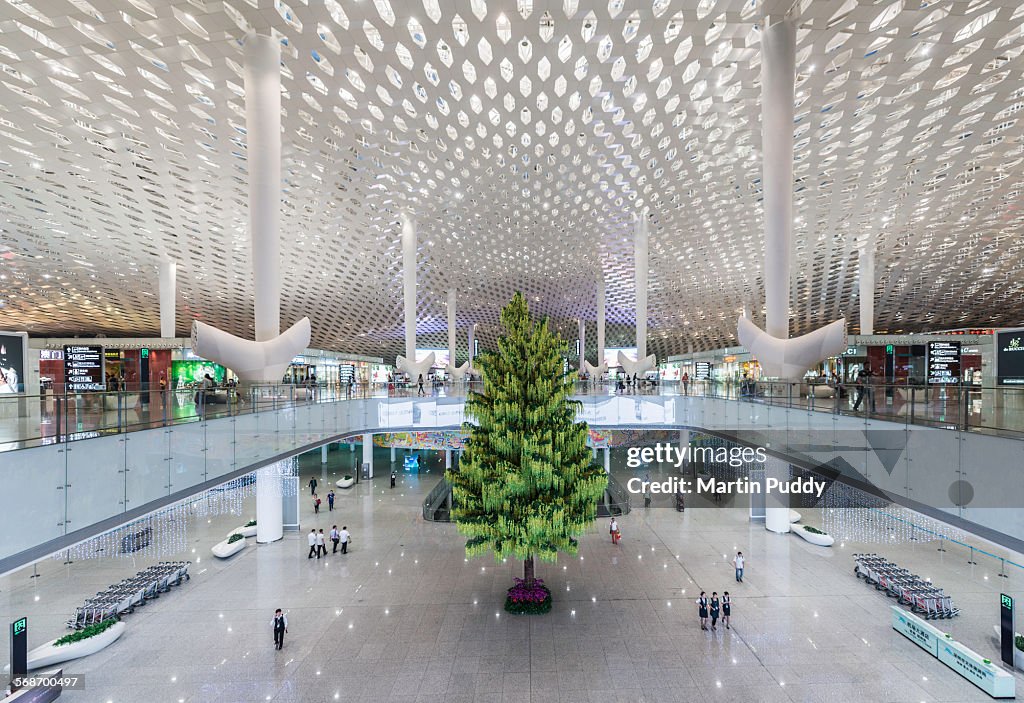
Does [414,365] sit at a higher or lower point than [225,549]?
higher

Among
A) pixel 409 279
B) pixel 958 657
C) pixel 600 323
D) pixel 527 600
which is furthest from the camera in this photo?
pixel 600 323

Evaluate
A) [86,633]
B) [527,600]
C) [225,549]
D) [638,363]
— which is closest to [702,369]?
[638,363]

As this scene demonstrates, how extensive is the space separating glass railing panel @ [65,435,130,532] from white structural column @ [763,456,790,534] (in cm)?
1814

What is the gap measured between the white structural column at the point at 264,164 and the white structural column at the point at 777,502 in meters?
16.8

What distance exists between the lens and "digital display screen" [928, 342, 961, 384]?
1766 cm

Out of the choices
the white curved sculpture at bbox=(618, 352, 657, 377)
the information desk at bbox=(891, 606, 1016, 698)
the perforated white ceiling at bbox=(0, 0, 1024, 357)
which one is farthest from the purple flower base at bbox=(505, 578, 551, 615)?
the white curved sculpture at bbox=(618, 352, 657, 377)

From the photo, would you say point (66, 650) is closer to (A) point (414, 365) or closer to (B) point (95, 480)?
(B) point (95, 480)

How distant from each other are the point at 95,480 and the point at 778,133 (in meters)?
→ 14.3

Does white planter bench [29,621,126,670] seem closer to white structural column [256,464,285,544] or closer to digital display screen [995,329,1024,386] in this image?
white structural column [256,464,285,544]

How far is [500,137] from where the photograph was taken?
19.9 m

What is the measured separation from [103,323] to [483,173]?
44.5 m

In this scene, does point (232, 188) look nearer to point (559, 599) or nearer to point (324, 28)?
point (324, 28)

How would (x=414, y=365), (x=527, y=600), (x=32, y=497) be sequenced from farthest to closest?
(x=414, y=365)
(x=527, y=600)
(x=32, y=497)

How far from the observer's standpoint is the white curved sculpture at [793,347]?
32.1 ft
